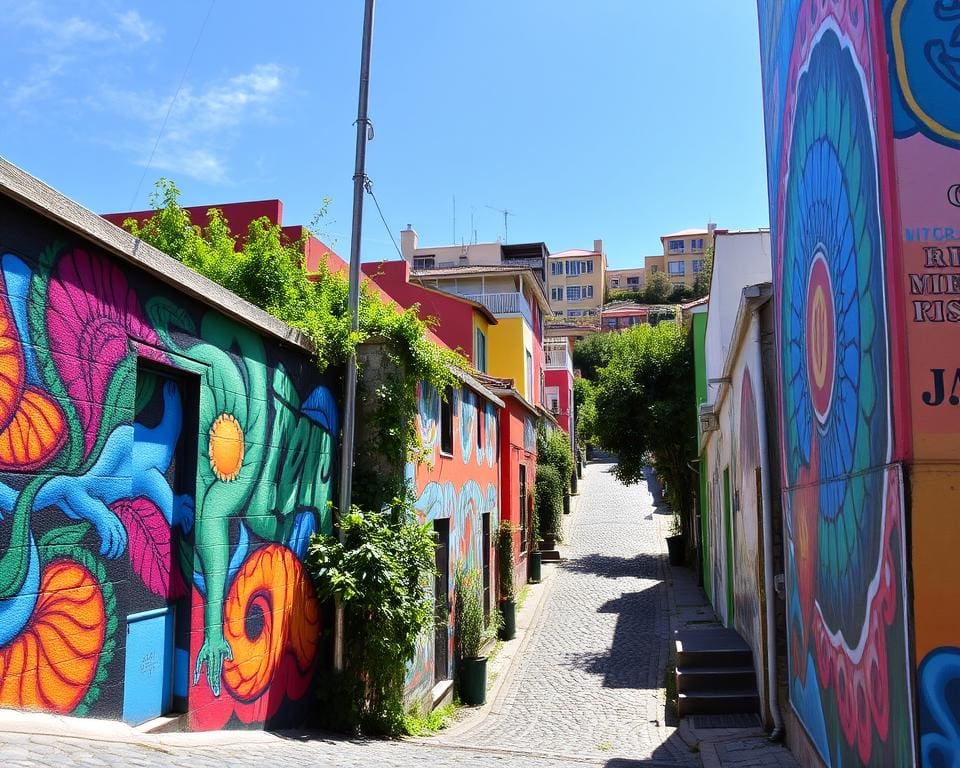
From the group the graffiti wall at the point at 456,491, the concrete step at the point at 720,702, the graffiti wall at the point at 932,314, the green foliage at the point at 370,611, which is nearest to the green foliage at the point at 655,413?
the graffiti wall at the point at 456,491

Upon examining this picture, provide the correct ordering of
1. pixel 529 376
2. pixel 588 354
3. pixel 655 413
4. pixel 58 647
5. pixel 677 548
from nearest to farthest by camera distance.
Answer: pixel 58 647 → pixel 677 548 → pixel 655 413 → pixel 529 376 → pixel 588 354

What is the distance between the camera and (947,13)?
3.94 metres

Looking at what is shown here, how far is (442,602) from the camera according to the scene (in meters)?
11.9

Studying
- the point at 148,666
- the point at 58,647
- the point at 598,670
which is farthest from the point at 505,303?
the point at 58,647

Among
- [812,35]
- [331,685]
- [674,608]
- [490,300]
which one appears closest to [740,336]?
[812,35]

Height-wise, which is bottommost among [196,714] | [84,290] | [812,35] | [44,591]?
[196,714]

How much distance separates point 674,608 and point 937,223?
15.0 meters

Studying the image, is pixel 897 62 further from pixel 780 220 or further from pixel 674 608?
pixel 674 608

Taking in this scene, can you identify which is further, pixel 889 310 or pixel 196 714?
pixel 196 714

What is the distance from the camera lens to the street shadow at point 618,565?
22484 millimetres

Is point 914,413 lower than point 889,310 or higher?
lower

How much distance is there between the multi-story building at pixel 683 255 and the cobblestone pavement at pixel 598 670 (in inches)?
2767

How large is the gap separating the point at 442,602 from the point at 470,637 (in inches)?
49.5

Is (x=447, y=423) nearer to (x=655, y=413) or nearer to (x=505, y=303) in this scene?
(x=655, y=413)
